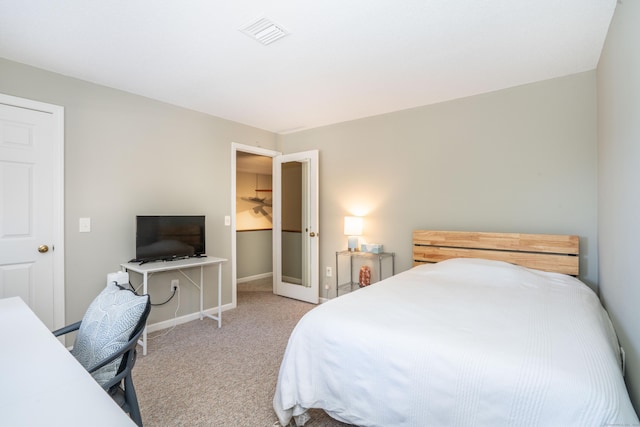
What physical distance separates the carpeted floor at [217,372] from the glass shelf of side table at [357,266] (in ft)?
2.42

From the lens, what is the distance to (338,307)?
1.89 meters

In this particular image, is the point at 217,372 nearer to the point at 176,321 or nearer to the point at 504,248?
the point at 176,321

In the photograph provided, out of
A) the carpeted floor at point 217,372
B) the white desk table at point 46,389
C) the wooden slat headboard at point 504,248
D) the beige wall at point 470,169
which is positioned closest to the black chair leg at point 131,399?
the white desk table at point 46,389

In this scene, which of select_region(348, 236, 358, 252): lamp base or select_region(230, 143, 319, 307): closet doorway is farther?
select_region(230, 143, 319, 307): closet doorway

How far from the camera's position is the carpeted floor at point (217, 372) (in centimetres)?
193

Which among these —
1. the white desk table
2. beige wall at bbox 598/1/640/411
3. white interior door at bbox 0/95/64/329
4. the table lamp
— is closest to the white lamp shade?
the table lamp

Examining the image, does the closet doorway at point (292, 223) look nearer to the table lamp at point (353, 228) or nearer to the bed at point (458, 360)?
the table lamp at point (353, 228)

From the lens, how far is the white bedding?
1.14 m

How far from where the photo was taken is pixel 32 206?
2617mm

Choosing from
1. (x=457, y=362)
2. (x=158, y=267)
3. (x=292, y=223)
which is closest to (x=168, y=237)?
(x=158, y=267)

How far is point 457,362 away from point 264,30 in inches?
86.0

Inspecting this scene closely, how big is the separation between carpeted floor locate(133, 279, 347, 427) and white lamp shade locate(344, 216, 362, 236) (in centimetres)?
118

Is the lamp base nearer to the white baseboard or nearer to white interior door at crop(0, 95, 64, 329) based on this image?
the white baseboard

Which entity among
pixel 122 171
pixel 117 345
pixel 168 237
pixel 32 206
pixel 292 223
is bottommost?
pixel 117 345
